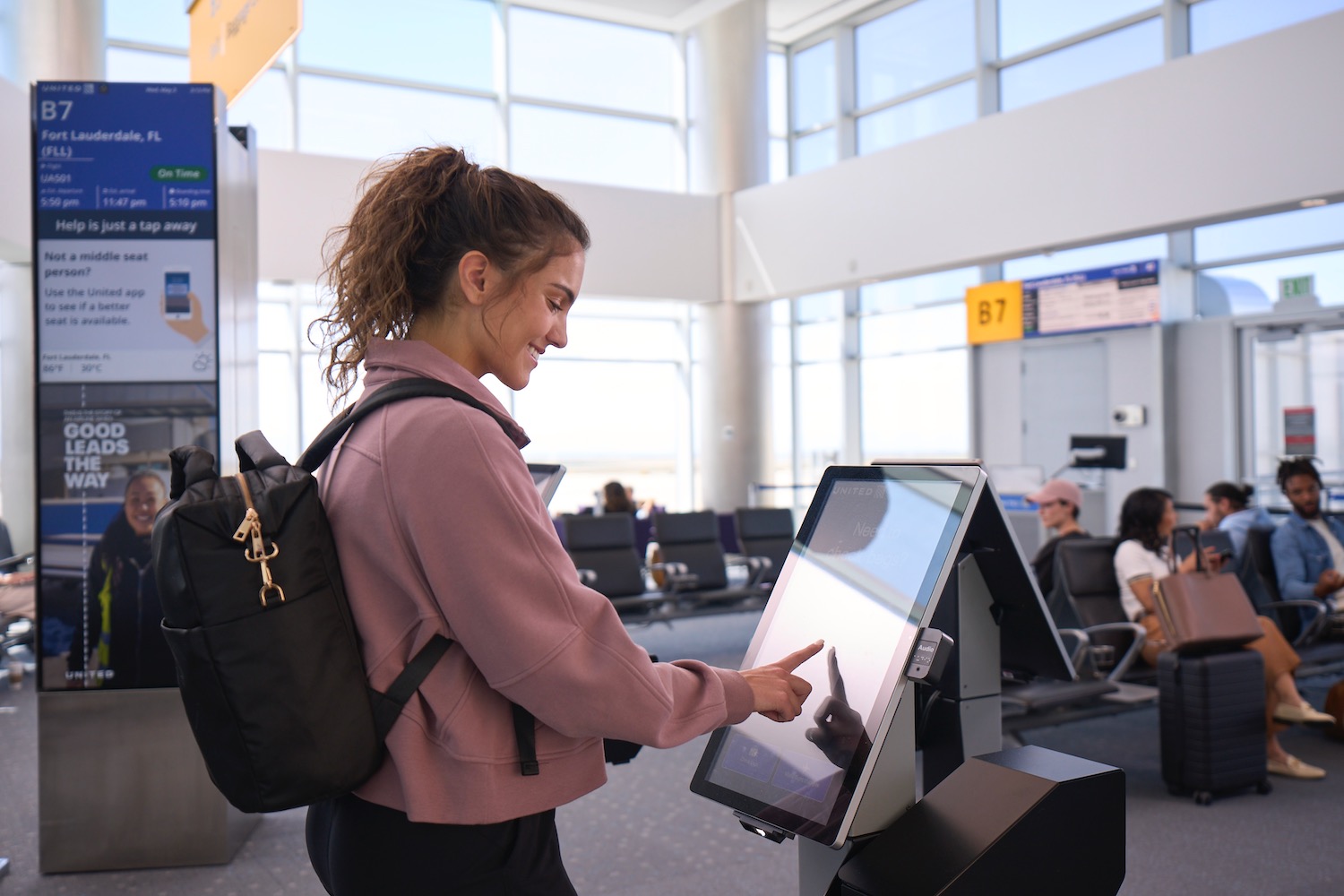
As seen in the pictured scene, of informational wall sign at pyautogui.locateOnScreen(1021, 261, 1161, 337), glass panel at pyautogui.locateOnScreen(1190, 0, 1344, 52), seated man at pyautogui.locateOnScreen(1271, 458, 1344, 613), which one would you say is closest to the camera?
seated man at pyautogui.locateOnScreen(1271, 458, 1344, 613)

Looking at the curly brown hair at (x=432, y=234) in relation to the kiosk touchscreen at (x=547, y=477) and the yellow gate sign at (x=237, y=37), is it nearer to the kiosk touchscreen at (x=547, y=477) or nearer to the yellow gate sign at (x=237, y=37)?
the kiosk touchscreen at (x=547, y=477)

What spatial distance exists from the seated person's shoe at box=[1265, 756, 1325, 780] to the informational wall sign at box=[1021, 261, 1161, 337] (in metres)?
5.39

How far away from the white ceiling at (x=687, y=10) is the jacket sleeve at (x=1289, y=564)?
7981mm

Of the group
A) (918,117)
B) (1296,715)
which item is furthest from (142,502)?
(918,117)

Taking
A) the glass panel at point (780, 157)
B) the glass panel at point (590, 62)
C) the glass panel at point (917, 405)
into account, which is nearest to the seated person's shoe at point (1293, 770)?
the glass panel at point (917, 405)

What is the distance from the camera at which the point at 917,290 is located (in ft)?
38.5

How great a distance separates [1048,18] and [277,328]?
807 centimetres

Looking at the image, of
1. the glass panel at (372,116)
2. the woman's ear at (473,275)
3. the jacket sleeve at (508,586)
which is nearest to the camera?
the jacket sleeve at (508,586)

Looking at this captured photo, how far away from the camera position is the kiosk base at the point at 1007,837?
1.37 m

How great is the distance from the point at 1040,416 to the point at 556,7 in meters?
6.69

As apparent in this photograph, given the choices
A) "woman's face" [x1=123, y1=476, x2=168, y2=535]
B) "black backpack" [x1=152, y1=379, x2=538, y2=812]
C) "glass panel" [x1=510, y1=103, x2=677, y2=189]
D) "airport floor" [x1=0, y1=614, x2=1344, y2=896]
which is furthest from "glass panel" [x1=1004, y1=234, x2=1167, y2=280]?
"black backpack" [x1=152, y1=379, x2=538, y2=812]

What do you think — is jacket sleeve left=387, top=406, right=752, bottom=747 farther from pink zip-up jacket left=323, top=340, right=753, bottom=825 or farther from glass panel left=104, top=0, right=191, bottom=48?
glass panel left=104, top=0, right=191, bottom=48

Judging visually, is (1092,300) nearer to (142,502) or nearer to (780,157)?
(780,157)

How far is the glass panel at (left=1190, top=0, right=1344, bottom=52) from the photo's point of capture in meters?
8.39
